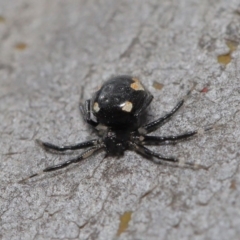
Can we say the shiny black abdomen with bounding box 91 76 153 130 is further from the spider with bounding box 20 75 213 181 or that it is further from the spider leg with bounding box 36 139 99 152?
the spider leg with bounding box 36 139 99 152

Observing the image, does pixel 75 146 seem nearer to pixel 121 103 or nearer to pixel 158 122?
pixel 121 103

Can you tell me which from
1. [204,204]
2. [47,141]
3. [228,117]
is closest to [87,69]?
[47,141]

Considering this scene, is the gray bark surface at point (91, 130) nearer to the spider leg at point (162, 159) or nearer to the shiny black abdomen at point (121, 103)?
the spider leg at point (162, 159)

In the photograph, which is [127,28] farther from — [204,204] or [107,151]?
[204,204]

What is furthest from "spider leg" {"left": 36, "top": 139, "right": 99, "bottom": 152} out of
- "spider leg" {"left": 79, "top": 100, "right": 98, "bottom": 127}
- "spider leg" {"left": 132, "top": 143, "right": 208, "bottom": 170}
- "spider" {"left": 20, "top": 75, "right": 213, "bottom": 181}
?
"spider leg" {"left": 132, "top": 143, "right": 208, "bottom": 170}

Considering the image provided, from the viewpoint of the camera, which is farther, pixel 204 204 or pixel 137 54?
pixel 137 54
